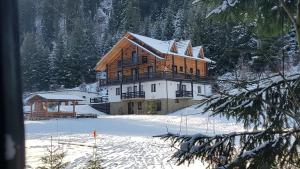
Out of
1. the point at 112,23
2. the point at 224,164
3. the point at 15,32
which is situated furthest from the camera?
the point at 112,23

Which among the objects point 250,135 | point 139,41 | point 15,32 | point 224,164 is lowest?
point 224,164

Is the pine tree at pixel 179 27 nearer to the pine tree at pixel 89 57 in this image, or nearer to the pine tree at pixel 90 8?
the pine tree at pixel 89 57

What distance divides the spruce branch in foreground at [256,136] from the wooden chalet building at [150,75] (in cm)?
3979

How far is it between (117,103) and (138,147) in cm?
3438

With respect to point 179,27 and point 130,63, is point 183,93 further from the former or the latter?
point 179,27

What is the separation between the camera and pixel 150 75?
47.8m

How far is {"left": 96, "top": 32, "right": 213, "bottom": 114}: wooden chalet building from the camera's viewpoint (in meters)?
46.9

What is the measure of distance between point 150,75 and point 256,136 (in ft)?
143

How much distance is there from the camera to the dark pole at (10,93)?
1.28 metres

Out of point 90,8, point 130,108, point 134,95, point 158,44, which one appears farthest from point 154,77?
point 90,8

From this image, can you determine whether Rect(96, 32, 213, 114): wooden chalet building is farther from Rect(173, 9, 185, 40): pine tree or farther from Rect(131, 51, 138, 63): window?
Rect(173, 9, 185, 40): pine tree

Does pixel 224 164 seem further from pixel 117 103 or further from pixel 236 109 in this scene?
pixel 117 103

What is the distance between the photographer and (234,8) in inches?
177

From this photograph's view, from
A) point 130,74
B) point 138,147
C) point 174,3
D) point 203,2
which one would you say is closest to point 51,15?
point 174,3
